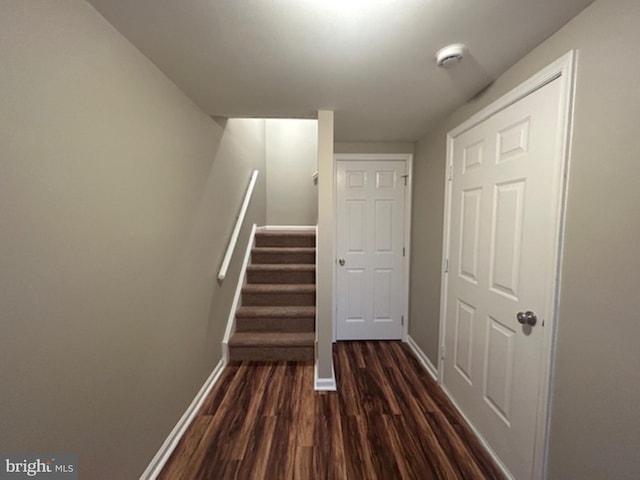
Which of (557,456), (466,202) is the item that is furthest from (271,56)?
(557,456)

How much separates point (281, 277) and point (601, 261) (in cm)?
253

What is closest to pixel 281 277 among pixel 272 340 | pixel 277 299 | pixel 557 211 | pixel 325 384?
pixel 277 299

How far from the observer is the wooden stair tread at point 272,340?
234 cm

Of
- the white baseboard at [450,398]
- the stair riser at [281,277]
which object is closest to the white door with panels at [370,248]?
the white baseboard at [450,398]

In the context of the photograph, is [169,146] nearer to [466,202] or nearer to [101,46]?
[101,46]

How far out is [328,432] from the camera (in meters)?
1.57

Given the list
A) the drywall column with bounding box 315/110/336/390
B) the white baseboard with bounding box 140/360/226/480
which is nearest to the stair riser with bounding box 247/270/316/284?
the drywall column with bounding box 315/110/336/390

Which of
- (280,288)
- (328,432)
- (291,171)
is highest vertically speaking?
(291,171)

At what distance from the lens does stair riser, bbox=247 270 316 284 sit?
2885 millimetres

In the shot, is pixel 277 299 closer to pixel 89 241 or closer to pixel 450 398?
pixel 450 398

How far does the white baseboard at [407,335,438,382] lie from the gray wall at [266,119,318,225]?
7.75 ft

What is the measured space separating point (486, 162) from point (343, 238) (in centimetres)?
147

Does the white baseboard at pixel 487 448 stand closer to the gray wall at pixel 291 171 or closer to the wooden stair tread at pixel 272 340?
the wooden stair tread at pixel 272 340

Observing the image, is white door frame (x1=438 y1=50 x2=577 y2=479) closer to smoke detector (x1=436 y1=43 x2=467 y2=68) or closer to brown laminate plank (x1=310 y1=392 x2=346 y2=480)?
smoke detector (x1=436 y1=43 x2=467 y2=68)
